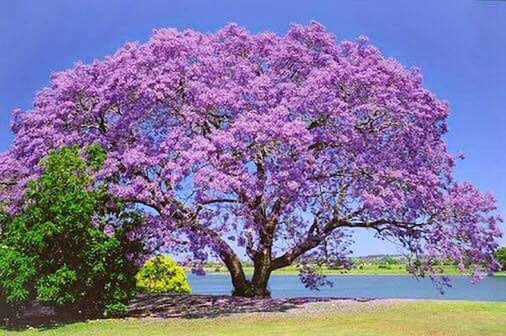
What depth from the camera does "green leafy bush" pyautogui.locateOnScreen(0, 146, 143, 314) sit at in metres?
17.4

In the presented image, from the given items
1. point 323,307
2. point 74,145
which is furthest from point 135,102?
point 323,307

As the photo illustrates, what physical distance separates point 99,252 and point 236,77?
6450 mm

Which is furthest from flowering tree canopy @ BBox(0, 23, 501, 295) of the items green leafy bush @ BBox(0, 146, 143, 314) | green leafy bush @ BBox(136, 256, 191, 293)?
green leafy bush @ BBox(136, 256, 191, 293)

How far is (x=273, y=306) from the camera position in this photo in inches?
742

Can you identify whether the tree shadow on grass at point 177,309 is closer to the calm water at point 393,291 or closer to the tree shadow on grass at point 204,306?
the tree shadow on grass at point 204,306

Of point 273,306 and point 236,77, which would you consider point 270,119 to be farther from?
point 273,306

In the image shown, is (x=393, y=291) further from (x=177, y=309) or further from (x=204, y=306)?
(x=177, y=309)

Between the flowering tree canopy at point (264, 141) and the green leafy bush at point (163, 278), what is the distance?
5469 millimetres

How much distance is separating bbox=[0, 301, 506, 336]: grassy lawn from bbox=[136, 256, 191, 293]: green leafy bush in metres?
8.87

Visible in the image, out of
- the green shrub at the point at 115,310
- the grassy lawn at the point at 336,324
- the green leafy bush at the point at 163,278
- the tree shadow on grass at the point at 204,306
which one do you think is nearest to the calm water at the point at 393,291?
the green leafy bush at the point at 163,278

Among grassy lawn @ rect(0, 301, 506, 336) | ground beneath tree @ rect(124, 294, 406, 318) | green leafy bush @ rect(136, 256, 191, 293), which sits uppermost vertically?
green leafy bush @ rect(136, 256, 191, 293)

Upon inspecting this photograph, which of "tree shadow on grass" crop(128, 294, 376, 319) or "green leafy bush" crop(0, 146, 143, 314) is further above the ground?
"green leafy bush" crop(0, 146, 143, 314)

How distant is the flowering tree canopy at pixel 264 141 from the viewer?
711 inches

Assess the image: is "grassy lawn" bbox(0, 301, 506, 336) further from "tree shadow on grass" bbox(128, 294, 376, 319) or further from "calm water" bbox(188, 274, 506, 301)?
"calm water" bbox(188, 274, 506, 301)
